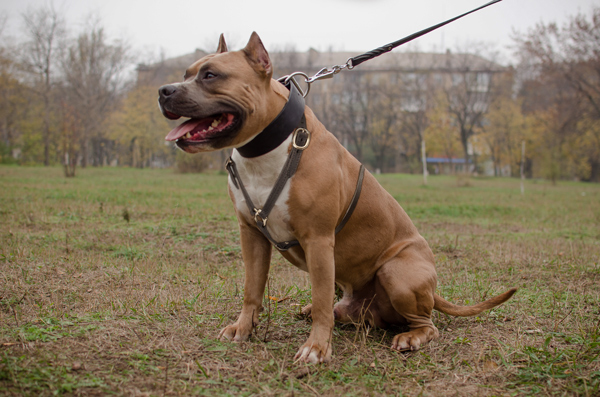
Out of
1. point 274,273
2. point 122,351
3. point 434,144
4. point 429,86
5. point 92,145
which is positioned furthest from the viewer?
point 92,145

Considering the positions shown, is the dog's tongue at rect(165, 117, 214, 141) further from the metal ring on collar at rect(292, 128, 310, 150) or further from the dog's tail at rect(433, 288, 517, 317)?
the dog's tail at rect(433, 288, 517, 317)

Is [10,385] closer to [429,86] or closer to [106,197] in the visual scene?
[106,197]

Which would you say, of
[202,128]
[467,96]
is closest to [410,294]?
[202,128]

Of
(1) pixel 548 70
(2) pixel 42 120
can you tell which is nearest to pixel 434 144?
(1) pixel 548 70

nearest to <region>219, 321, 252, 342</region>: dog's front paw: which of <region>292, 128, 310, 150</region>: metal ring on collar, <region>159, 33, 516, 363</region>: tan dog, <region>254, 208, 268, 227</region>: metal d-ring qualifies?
<region>159, 33, 516, 363</region>: tan dog

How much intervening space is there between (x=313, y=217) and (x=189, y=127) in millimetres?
911

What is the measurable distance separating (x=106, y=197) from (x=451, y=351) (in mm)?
9858

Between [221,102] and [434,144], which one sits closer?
[221,102]

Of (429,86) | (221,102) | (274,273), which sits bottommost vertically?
(274,273)

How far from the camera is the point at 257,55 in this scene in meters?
2.57

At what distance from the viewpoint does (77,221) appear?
7.34 meters

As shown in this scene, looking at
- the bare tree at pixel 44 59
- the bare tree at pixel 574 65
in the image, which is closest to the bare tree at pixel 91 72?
the bare tree at pixel 44 59

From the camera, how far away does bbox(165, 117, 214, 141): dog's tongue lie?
8.15 ft

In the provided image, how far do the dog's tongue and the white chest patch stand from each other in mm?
305
